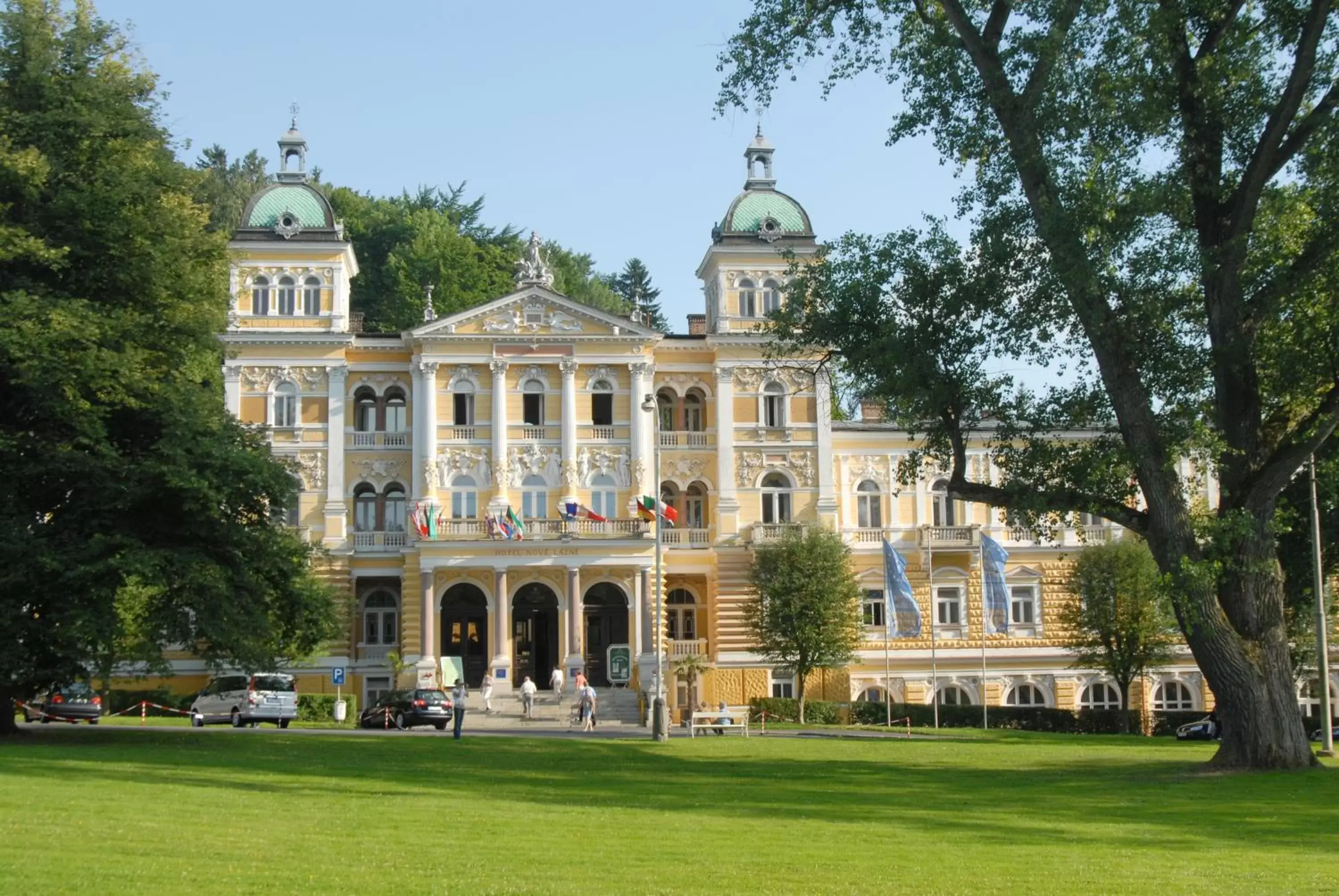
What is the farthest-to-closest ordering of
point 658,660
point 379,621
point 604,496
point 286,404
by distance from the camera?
point 379,621, point 604,496, point 286,404, point 658,660

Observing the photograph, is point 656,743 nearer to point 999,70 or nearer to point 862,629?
point 999,70

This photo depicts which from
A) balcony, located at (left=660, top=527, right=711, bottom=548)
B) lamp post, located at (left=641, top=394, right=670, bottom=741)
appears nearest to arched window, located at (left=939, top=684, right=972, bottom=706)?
balcony, located at (left=660, top=527, right=711, bottom=548)

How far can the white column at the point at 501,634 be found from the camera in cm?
5378

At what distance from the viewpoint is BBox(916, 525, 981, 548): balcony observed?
58.6 m

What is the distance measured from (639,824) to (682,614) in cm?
4098

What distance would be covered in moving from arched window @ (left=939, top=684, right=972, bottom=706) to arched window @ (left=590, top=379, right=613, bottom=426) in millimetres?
16682

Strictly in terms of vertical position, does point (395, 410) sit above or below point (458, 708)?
above

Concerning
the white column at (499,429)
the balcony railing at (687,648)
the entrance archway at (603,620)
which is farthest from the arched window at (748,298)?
the balcony railing at (687,648)

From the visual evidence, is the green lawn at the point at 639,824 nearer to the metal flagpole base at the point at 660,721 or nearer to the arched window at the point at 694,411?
the metal flagpole base at the point at 660,721

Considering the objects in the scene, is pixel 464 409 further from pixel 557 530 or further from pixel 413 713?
pixel 413 713

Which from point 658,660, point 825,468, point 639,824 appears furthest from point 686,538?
point 639,824

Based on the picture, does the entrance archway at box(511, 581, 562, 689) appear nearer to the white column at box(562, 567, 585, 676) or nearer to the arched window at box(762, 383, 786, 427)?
the white column at box(562, 567, 585, 676)

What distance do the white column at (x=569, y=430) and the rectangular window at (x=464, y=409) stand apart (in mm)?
3490

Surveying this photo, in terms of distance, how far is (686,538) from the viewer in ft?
190
